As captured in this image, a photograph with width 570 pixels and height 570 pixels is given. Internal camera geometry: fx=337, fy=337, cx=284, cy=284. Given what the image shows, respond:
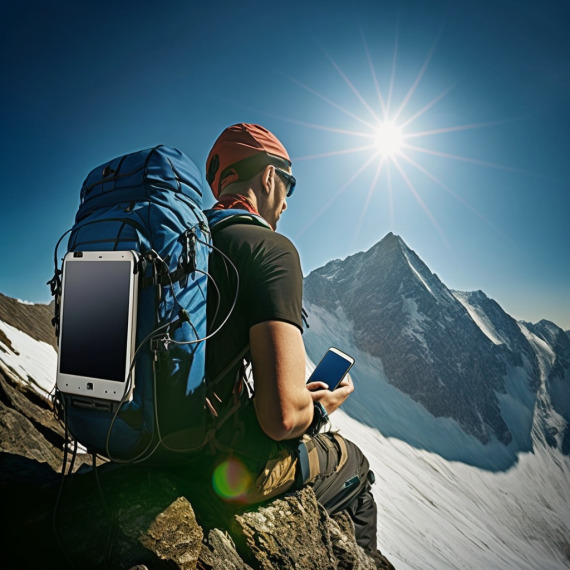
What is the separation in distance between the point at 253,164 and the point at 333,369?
1.92 meters

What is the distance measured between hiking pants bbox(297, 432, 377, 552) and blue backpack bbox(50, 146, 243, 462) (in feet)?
3.61

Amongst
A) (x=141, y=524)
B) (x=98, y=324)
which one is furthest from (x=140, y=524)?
(x=98, y=324)

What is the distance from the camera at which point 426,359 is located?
10375cm

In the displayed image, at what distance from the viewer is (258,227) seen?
2.41 metres

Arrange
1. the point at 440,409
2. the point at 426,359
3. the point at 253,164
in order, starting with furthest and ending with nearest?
the point at 426,359
the point at 440,409
the point at 253,164

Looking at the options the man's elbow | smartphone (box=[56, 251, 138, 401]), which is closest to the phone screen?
smartphone (box=[56, 251, 138, 401])

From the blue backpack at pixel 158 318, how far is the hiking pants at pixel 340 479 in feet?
3.61

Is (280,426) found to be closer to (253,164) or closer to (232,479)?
(232,479)

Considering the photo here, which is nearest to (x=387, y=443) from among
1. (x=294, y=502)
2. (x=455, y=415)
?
(x=455, y=415)

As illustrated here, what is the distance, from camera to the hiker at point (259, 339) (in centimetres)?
205

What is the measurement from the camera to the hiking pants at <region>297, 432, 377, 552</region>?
9.45ft

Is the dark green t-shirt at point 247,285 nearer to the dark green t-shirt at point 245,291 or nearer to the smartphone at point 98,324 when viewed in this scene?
the dark green t-shirt at point 245,291

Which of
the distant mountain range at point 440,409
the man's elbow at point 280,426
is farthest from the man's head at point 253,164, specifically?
the distant mountain range at point 440,409

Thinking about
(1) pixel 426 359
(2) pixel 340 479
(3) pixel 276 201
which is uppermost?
(1) pixel 426 359
